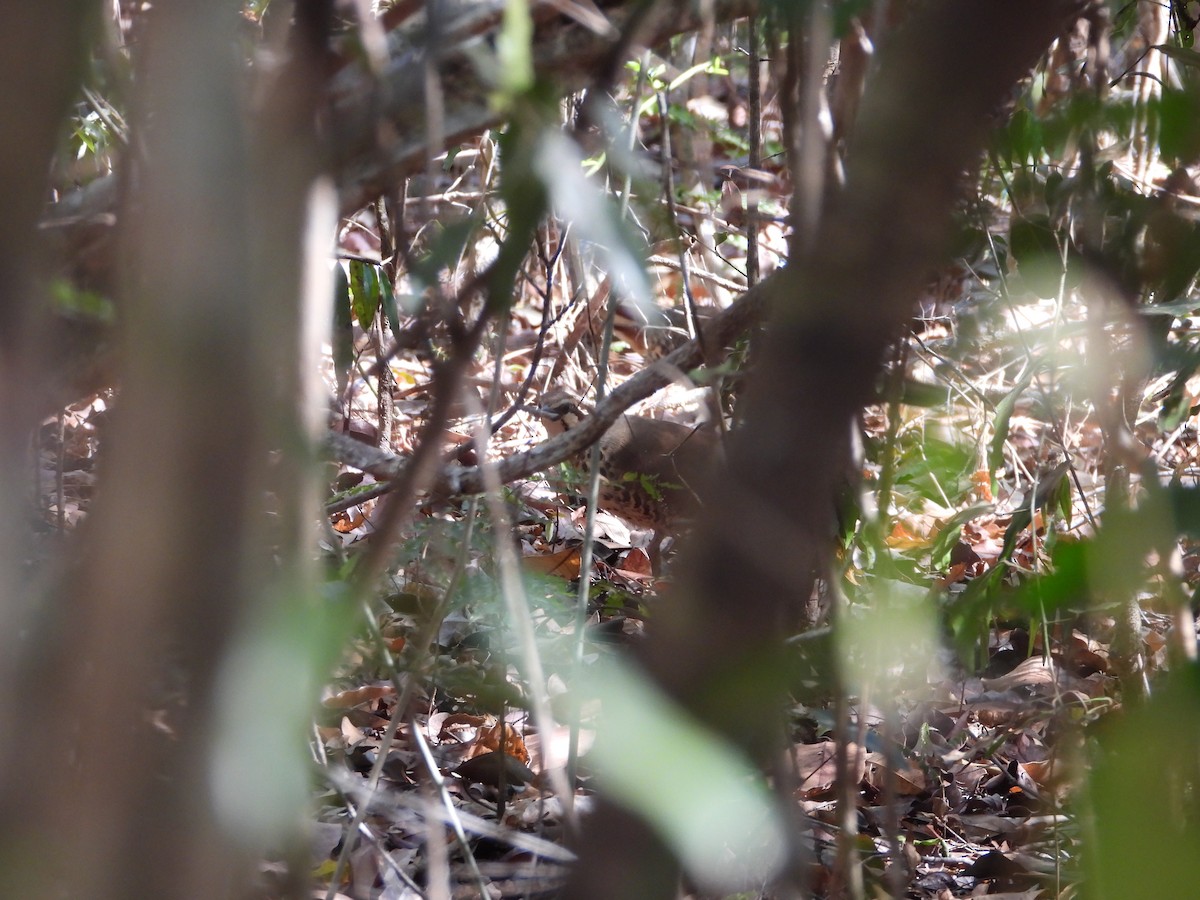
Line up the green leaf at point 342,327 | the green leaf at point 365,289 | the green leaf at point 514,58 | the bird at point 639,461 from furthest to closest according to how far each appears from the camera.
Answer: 1. the bird at point 639,461
2. the green leaf at point 365,289
3. the green leaf at point 342,327
4. the green leaf at point 514,58

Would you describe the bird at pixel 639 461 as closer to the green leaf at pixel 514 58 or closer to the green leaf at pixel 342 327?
the green leaf at pixel 342 327

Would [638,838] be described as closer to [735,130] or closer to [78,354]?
[78,354]

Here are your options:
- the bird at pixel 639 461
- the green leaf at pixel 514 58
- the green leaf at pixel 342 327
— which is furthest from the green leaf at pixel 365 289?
the green leaf at pixel 514 58

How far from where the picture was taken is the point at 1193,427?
321 centimetres

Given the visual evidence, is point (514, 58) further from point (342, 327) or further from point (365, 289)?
point (365, 289)

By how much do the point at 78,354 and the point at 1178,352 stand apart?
1496mm

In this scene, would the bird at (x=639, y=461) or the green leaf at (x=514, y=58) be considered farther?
the bird at (x=639, y=461)

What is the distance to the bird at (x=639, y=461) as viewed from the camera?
3.70m

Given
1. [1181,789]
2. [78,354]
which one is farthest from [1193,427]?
[78,354]

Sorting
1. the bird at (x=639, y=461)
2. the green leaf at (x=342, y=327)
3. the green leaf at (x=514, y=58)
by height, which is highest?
the bird at (x=639, y=461)

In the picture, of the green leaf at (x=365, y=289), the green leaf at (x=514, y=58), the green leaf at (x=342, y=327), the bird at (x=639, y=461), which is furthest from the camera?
the bird at (x=639, y=461)

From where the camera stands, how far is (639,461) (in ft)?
13.2

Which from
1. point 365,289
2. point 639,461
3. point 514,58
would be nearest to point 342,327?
point 365,289

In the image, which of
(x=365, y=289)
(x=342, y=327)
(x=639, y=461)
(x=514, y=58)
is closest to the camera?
(x=514, y=58)
